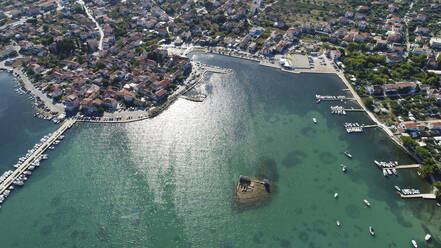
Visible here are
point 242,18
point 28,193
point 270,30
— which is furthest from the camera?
point 242,18

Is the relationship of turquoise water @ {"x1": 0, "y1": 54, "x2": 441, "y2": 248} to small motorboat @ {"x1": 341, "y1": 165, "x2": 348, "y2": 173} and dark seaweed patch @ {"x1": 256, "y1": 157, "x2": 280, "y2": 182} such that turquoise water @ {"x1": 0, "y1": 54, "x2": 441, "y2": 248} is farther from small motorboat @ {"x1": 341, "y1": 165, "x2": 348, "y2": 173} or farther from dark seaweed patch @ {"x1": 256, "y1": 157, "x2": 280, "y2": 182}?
small motorboat @ {"x1": 341, "y1": 165, "x2": 348, "y2": 173}

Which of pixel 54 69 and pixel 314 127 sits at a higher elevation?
pixel 54 69

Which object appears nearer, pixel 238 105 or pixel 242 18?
pixel 238 105

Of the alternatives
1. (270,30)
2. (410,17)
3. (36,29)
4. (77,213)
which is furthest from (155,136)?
(410,17)

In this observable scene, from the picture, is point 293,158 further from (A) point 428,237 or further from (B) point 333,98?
(B) point 333,98

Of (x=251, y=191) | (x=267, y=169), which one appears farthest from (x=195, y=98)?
(x=251, y=191)

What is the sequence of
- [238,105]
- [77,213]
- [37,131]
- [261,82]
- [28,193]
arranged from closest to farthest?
[77,213] → [28,193] → [37,131] → [238,105] → [261,82]

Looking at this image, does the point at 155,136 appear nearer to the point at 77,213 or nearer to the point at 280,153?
the point at 77,213
